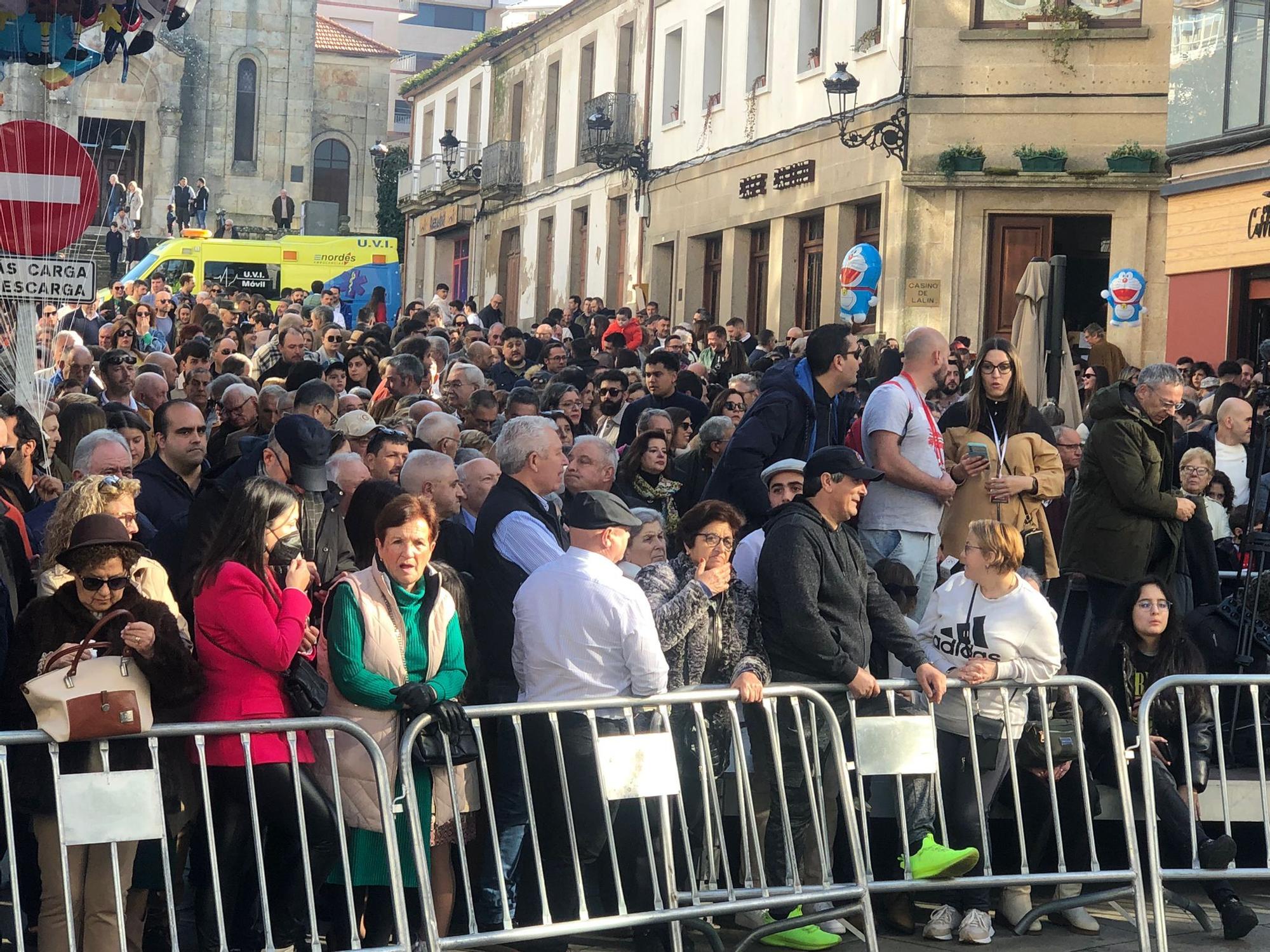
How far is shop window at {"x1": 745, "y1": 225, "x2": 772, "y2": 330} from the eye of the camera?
1142 inches

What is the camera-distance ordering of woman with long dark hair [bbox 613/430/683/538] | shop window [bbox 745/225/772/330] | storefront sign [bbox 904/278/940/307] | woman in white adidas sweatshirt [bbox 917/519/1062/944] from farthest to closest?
shop window [bbox 745/225/772/330] < storefront sign [bbox 904/278/940/307] < woman with long dark hair [bbox 613/430/683/538] < woman in white adidas sweatshirt [bbox 917/519/1062/944]

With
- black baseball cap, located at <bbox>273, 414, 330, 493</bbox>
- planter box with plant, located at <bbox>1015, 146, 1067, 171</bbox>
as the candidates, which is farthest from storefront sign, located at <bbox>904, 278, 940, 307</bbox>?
black baseball cap, located at <bbox>273, 414, 330, 493</bbox>

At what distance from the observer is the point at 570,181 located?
36906mm

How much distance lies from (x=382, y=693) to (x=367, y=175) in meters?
61.5

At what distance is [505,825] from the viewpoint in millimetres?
6832

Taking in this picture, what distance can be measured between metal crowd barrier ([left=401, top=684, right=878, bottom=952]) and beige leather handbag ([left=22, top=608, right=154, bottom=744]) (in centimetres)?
95

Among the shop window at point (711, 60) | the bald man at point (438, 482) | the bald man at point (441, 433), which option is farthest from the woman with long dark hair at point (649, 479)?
the shop window at point (711, 60)

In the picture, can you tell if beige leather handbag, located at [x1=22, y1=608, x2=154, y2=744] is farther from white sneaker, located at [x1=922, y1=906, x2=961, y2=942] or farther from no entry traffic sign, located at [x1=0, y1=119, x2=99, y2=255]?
no entry traffic sign, located at [x1=0, y1=119, x2=99, y2=255]

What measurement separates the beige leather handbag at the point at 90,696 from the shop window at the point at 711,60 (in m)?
25.5

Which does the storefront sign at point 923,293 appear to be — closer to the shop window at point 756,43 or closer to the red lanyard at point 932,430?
the shop window at point 756,43

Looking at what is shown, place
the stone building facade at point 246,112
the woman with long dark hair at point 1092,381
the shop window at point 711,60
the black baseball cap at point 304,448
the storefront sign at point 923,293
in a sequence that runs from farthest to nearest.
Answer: the stone building facade at point 246,112
the shop window at point 711,60
the storefront sign at point 923,293
the woman with long dark hair at point 1092,381
the black baseball cap at point 304,448

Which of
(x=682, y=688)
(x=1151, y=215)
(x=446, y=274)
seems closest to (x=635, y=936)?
(x=682, y=688)

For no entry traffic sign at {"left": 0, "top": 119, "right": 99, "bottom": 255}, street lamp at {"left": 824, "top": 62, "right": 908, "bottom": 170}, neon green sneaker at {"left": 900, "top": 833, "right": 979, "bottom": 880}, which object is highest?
street lamp at {"left": 824, "top": 62, "right": 908, "bottom": 170}

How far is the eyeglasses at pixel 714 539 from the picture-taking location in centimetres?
726
